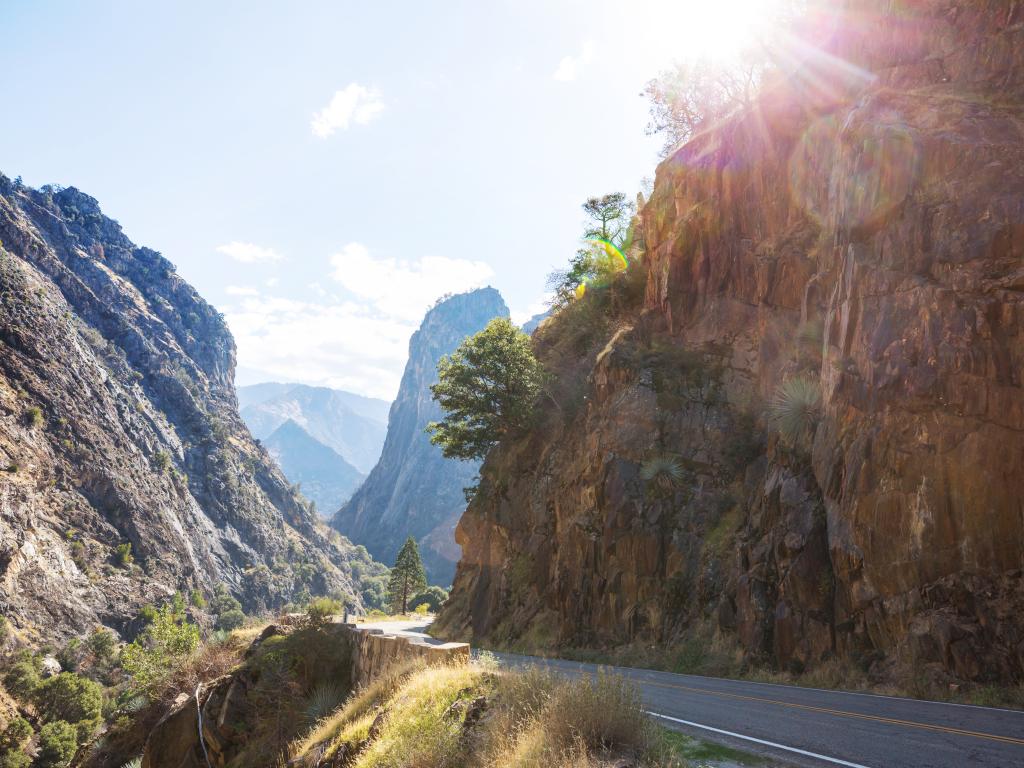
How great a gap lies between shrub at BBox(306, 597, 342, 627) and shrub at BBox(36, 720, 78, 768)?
183ft

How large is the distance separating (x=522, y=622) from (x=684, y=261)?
57.4 feet

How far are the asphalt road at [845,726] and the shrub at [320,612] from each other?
1493cm

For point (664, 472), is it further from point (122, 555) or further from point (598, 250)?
point (122, 555)

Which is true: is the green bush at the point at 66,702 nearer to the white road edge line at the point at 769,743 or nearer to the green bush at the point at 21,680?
the green bush at the point at 21,680

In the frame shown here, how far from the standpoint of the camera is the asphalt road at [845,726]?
712cm

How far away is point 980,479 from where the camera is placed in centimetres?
1339

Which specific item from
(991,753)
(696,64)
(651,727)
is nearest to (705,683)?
(991,753)

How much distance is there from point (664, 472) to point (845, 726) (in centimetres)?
1476

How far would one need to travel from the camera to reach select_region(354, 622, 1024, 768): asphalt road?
7.12 metres

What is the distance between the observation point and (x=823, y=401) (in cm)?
1852

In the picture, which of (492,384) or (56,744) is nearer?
(492,384)

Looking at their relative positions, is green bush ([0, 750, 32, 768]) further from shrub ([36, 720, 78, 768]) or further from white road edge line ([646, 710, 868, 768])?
white road edge line ([646, 710, 868, 768])

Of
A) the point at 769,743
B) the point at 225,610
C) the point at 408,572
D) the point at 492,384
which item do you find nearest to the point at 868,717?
the point at 769,743

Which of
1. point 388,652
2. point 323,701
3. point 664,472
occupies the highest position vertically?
point 664,472
